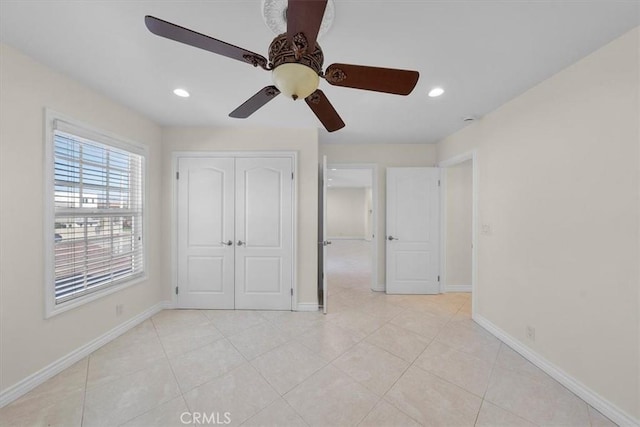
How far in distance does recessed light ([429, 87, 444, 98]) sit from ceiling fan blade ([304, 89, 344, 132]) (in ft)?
3.55

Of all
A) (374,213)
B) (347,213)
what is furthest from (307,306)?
(347,213)

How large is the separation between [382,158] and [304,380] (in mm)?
3203

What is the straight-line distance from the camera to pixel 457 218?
3.74 metres

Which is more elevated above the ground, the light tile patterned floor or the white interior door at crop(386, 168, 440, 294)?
the white interior door at crop(386, 168, 440, 294)

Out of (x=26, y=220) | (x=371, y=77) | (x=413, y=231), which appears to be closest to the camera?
(x=371, y=77)

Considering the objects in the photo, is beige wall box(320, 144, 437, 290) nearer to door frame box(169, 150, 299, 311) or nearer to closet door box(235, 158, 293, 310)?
door frame box(169, 150, 299, 311)

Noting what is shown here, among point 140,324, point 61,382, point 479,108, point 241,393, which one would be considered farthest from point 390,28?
point 140,324

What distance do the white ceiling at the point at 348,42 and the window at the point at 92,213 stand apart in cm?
56

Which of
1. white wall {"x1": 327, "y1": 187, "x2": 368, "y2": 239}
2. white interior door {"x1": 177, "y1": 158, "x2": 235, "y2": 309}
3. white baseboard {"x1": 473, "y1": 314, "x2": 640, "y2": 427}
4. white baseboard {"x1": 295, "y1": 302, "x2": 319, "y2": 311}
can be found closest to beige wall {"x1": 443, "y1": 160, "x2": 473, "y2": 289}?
white baseboard {"x1": 473, "y1": 314, "x2": 640, "y2": 427}

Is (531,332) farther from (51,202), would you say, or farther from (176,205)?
(51,202)

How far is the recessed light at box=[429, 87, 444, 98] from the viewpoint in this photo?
2074mm

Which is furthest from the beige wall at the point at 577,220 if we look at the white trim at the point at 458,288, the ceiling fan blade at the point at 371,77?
the ceiling fan blade at the point at 371,77

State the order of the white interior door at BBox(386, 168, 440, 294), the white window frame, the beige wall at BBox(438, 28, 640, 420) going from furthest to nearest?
1. the white interior door at BBox(386, 168, 440, 294)
2. the white window frame
3. the beige wall at BBox(438, 28, 640, 420)

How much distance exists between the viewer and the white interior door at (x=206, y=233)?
2998 millimetres
